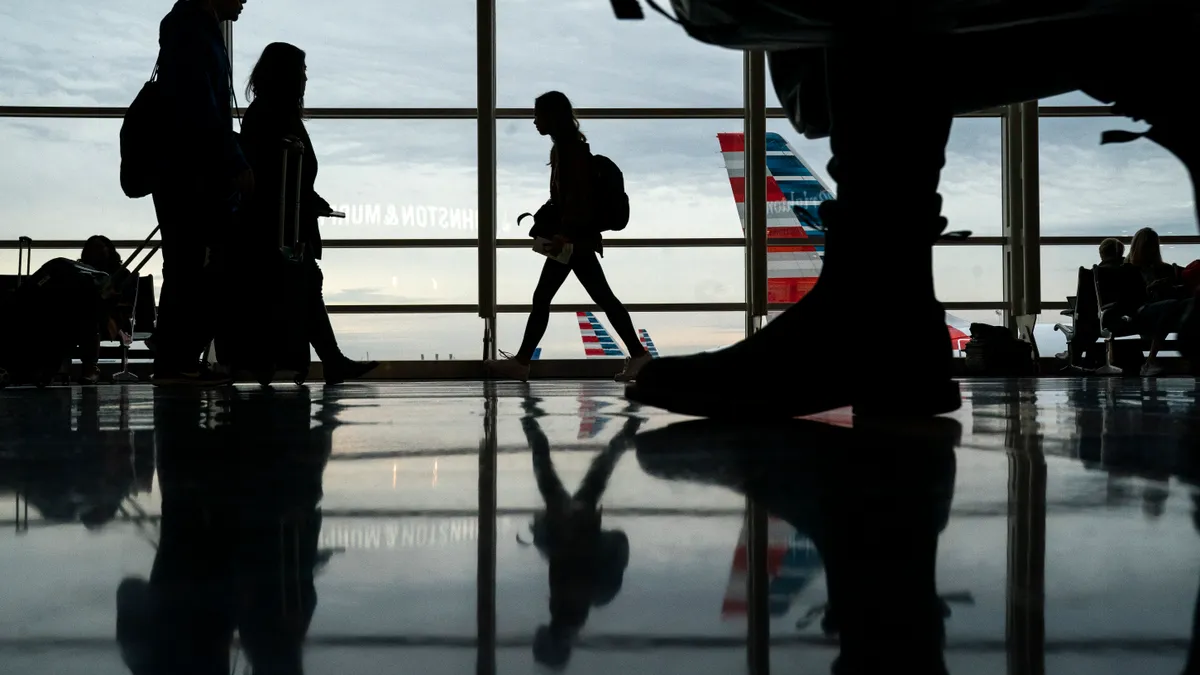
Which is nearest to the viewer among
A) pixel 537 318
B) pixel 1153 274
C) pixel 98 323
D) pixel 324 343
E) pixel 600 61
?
pixel 324 343

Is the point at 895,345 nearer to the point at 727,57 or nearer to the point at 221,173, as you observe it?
the point at 221,173

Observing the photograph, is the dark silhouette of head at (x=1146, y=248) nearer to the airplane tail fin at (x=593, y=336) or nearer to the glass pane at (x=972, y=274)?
the glass pane at (x=972, y=274)

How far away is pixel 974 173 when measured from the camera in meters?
8.99

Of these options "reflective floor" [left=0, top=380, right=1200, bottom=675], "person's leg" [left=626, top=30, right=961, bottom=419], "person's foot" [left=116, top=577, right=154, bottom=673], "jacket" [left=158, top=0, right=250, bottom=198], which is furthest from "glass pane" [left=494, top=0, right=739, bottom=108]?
"person's foot" [left=116, top=577, right=154, bottom=673]

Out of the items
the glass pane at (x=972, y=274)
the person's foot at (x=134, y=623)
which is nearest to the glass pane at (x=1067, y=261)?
the glass pane at (x=972, y=274)

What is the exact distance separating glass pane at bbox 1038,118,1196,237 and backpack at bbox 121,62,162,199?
7.97 meters

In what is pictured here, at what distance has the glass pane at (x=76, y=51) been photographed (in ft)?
26.5

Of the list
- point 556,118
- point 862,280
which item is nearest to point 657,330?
point 556,118

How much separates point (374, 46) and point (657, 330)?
3357 millimetres

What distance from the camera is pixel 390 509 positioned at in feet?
1.67

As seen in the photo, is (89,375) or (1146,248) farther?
(1146,248)

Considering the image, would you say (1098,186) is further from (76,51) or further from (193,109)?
(76,51)

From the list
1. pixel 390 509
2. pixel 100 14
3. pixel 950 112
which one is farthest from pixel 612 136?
pixel 390 509

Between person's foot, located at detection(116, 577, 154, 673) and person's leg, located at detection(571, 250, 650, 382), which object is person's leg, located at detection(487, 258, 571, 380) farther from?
person's foot, located at detection(116, 577, 154, 673)
